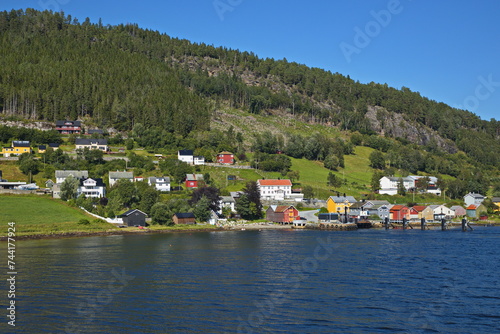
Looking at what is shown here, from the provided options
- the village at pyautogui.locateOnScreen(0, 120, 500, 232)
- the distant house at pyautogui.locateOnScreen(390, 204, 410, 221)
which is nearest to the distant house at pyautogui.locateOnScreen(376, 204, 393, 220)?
the village at pyautogui.locateOnScreen(0, 120, 500, 232)

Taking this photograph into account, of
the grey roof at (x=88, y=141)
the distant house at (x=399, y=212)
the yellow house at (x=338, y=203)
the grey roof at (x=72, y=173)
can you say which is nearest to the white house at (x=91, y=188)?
the grey roof at (x=72, y=173)

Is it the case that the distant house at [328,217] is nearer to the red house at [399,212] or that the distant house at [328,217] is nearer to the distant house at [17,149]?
the red house at [399,212]

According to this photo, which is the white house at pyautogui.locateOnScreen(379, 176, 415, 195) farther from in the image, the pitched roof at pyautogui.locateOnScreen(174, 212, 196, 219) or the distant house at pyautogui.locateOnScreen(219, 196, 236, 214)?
the pitched roof at pyautogui.locateOnScreen(174, 212, 196, 219)

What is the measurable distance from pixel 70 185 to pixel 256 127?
105 metres

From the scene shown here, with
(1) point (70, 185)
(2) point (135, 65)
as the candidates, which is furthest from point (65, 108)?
(1) point (70, 185)

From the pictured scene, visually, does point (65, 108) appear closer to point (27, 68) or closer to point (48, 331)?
point (27, 68)

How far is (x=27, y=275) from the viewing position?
40.3 metres

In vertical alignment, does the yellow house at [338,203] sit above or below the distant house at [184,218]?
above

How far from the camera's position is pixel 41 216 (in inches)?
3095

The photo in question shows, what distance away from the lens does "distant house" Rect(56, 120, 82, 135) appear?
5551 inches

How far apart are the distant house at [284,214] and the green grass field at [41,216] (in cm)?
3643

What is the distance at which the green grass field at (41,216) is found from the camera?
241 feet

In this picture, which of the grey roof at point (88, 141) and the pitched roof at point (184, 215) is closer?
the pitched roof at point (184, 215)

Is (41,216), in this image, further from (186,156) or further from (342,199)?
(342,199)
